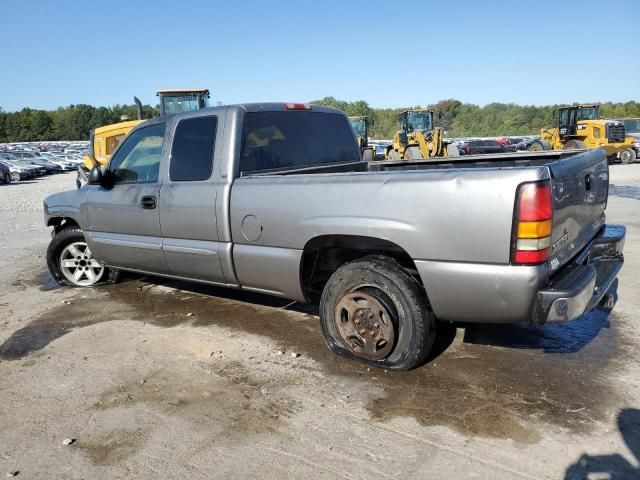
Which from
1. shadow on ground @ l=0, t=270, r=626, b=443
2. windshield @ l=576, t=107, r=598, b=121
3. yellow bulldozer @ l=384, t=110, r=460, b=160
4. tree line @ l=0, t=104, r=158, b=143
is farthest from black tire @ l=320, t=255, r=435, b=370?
tree line @ l=0, t=104, r=158, b=143

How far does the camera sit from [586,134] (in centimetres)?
2464

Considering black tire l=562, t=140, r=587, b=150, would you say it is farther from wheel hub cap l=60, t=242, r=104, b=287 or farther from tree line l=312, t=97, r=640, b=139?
tree line l=312, t=97, r=640, b=139

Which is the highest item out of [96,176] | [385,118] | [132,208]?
[385,118]

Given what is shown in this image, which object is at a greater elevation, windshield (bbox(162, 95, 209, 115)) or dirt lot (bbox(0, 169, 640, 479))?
windshield (bbox(162, 95, 209, 115))

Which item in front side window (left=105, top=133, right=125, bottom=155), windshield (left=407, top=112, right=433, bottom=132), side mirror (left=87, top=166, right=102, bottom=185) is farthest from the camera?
windshield (left=407, top=112, right=433, bottom=132)

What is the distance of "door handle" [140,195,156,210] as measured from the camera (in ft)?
15.3

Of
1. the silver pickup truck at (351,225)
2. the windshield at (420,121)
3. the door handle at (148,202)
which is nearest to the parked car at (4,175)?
the windshield at (420,121)

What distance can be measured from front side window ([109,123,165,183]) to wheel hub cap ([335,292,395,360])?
90.8 inches

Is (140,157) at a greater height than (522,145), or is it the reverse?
(522,145)

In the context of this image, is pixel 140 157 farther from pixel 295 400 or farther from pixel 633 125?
pixel 633 125

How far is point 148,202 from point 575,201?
360 centimetres

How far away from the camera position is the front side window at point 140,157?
190 inches

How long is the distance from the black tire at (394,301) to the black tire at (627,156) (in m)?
27.3

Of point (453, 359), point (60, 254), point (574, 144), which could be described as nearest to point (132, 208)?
point (60, 254)
